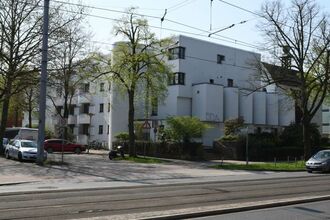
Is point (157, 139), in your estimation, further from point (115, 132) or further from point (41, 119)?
point (41, 119)

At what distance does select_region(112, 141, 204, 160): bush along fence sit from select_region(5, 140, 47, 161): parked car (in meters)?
14.8

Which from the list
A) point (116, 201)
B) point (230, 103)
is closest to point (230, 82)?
point (230, 103)

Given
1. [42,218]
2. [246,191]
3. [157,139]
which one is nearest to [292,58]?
[157,139]

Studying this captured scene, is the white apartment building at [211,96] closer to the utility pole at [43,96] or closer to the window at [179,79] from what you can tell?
the window at [179,79]

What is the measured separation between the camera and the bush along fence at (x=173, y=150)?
4588 cm

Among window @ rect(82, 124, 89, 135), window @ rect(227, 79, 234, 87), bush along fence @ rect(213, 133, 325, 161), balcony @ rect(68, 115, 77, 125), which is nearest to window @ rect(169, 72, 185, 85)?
window @ rect(227, 79, 234, 87)

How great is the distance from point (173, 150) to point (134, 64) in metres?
9.47

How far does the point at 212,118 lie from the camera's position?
58.1m

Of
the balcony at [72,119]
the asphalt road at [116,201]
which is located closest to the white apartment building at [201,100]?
the balcony at [72,119]

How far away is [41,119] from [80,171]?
446 cm

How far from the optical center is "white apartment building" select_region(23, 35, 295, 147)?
5791 cm

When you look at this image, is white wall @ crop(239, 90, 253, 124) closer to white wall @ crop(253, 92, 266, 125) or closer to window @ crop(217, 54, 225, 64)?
white wall @ crop(253, 92, 266, 125)

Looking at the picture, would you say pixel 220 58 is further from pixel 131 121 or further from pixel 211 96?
pixel 131 121

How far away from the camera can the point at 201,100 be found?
5766cm
